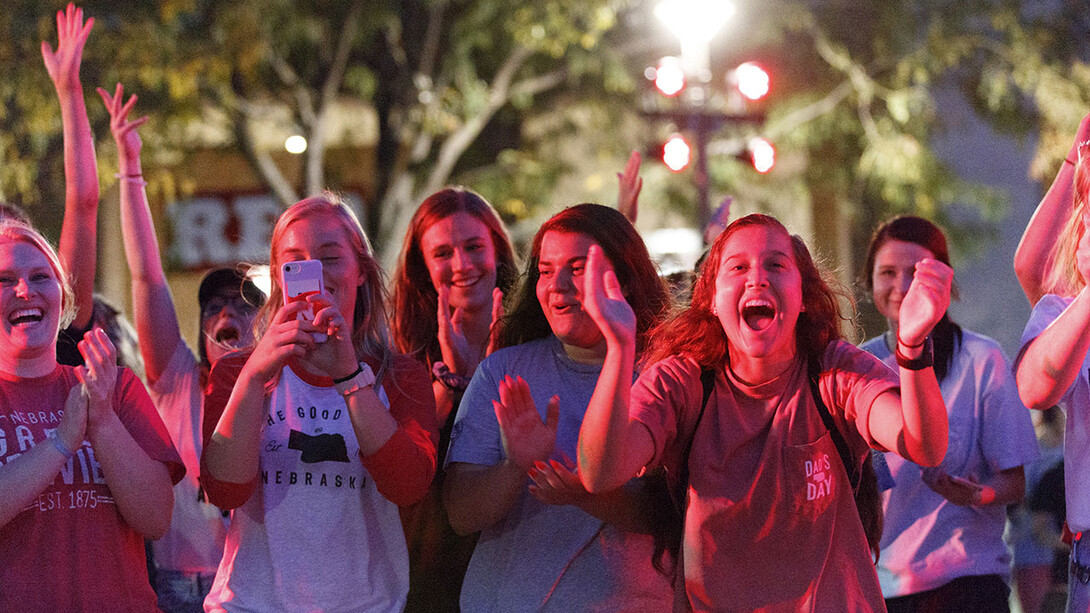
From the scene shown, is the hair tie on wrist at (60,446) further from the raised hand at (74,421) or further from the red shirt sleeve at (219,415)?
the red shirt sleeve at (219,415)

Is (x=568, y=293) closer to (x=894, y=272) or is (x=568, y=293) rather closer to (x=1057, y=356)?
(x=1057, y=356)

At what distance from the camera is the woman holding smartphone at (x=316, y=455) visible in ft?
9.93

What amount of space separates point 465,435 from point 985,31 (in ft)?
40.2

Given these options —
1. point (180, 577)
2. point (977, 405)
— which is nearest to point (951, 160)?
point (977, 405)

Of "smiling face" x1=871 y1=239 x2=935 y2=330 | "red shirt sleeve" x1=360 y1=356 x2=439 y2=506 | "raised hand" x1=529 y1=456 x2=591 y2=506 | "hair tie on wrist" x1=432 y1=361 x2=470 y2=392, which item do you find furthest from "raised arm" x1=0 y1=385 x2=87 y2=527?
"smiling face" x1=871 y1=239 x2=935 y2=330

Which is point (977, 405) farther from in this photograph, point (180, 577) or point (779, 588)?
point (180, 577)

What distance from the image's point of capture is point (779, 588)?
2.73m

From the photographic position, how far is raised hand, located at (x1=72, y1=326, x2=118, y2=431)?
2.97m

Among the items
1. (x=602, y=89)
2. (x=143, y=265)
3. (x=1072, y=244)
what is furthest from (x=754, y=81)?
(x=143, y=265)

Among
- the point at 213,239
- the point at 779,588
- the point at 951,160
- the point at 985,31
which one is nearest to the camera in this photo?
the point at 779,588

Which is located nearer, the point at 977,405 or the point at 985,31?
the point at 977,405

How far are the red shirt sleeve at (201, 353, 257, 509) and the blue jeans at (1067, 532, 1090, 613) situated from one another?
81.9 inches

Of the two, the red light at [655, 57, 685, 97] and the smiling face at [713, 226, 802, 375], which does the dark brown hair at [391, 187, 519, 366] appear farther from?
the red light at [655, 57, 685, 97]

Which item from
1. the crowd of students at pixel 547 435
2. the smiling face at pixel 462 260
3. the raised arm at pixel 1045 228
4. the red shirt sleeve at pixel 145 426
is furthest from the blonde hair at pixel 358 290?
the raised arm at pixel 1045 228
